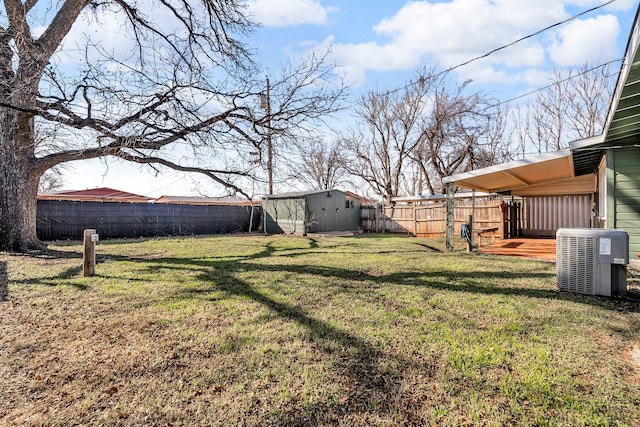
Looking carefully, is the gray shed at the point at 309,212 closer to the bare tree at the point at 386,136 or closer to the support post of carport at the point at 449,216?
the bare tree at the point at 386,136

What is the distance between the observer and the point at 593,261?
13.0 feet

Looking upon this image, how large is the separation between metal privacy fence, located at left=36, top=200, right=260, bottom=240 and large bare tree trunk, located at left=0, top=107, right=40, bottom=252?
4.00m

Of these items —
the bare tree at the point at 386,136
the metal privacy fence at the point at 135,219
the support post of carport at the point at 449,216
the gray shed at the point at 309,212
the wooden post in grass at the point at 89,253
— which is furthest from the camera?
the bare tree at the point at 386,136

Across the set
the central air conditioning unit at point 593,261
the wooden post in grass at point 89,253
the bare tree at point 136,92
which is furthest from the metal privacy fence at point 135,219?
the central air conditioning unit at point 593,261

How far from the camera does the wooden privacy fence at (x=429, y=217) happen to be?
11.6m

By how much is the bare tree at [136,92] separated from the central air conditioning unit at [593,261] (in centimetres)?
449

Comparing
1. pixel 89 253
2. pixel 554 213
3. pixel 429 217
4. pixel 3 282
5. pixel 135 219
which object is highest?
pixel 554 213

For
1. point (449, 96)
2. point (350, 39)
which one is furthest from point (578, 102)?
point (350, 39)

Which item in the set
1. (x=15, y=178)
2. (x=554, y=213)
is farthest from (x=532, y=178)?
(x=15, y=178)

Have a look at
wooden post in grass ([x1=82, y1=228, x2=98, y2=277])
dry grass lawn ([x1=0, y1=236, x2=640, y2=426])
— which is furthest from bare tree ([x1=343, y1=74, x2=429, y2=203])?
wooden post in grass ([x1=82, y1=228, x2=98, y2=277])

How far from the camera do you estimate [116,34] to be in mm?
7070

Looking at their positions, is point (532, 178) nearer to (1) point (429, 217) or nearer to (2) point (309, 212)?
(1) point (429, 217)

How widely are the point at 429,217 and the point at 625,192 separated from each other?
7.60 m

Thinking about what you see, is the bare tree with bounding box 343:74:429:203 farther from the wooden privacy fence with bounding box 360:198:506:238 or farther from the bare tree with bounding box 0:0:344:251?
the bare tree with bounding box 0:0:344:251
